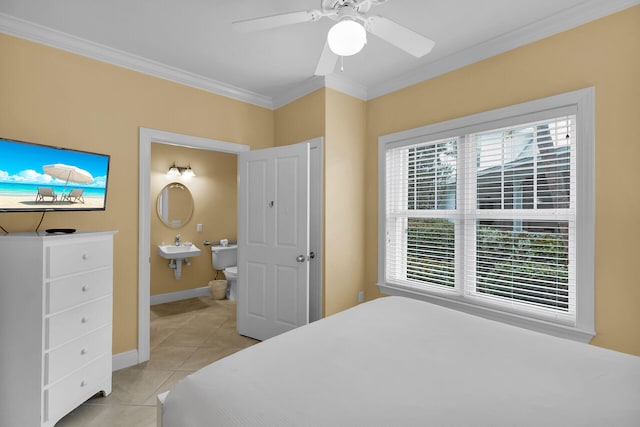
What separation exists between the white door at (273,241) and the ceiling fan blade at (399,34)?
4.27 feet

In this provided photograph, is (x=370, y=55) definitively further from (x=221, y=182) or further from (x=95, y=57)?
(x=221, y=182)

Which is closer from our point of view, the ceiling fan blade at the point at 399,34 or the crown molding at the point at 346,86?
the ceiling fan blade at the point at 399,34

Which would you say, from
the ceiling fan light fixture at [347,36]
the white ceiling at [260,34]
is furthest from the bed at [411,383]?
the white ceiling at [260,34]

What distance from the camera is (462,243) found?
2.64 m

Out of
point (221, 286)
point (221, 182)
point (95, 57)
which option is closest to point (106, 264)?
point (95, 57)

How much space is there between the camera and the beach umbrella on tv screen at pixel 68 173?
2064mm

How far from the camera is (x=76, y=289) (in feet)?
6.42

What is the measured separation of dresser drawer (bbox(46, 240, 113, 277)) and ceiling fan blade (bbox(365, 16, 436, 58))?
223 cm

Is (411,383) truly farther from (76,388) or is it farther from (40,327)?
(76,388)

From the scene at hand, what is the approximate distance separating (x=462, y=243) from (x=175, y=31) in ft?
9.36

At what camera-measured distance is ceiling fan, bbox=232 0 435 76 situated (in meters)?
1.43

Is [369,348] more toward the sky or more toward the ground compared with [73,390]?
more toward the sky

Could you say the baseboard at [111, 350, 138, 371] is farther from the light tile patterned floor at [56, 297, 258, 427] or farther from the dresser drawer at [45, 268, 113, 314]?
the dresser drawer at [45, 268, 113, 314]

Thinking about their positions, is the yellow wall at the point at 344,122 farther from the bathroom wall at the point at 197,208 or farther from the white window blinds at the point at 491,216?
the bathroom wall at the point at 197,208
